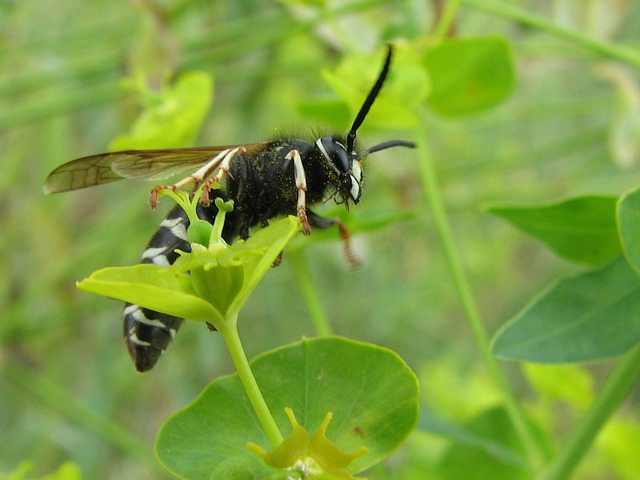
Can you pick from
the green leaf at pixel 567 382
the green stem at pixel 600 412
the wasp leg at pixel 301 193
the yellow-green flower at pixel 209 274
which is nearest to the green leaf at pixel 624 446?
the green leaf at pixel 567 382

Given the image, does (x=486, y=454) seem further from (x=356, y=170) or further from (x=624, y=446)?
(x=356, y=170)

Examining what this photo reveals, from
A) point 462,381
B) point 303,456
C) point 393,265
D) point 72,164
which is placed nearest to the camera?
point 303,456

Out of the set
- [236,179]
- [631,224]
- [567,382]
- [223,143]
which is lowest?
[223,143]

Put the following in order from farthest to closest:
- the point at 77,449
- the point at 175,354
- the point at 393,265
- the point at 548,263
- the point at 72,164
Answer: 1. the point at 548,263
2. the point at 393,265
3. the point at 175,354
4. the point at 77,449
5. the point at 72,164

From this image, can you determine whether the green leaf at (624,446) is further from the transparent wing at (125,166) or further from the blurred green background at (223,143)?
the transparent wing at (125,166)

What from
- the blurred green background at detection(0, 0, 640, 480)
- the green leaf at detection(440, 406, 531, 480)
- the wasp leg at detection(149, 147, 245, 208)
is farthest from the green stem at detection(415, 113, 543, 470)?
the wasp leg at detection(149, 147, 245, 208)

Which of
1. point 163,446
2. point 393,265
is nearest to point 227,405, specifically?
point 163,446

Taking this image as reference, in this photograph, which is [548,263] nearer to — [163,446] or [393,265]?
[393,265]

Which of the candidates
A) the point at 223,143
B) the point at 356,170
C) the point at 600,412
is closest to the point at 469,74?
the point at 356,170
